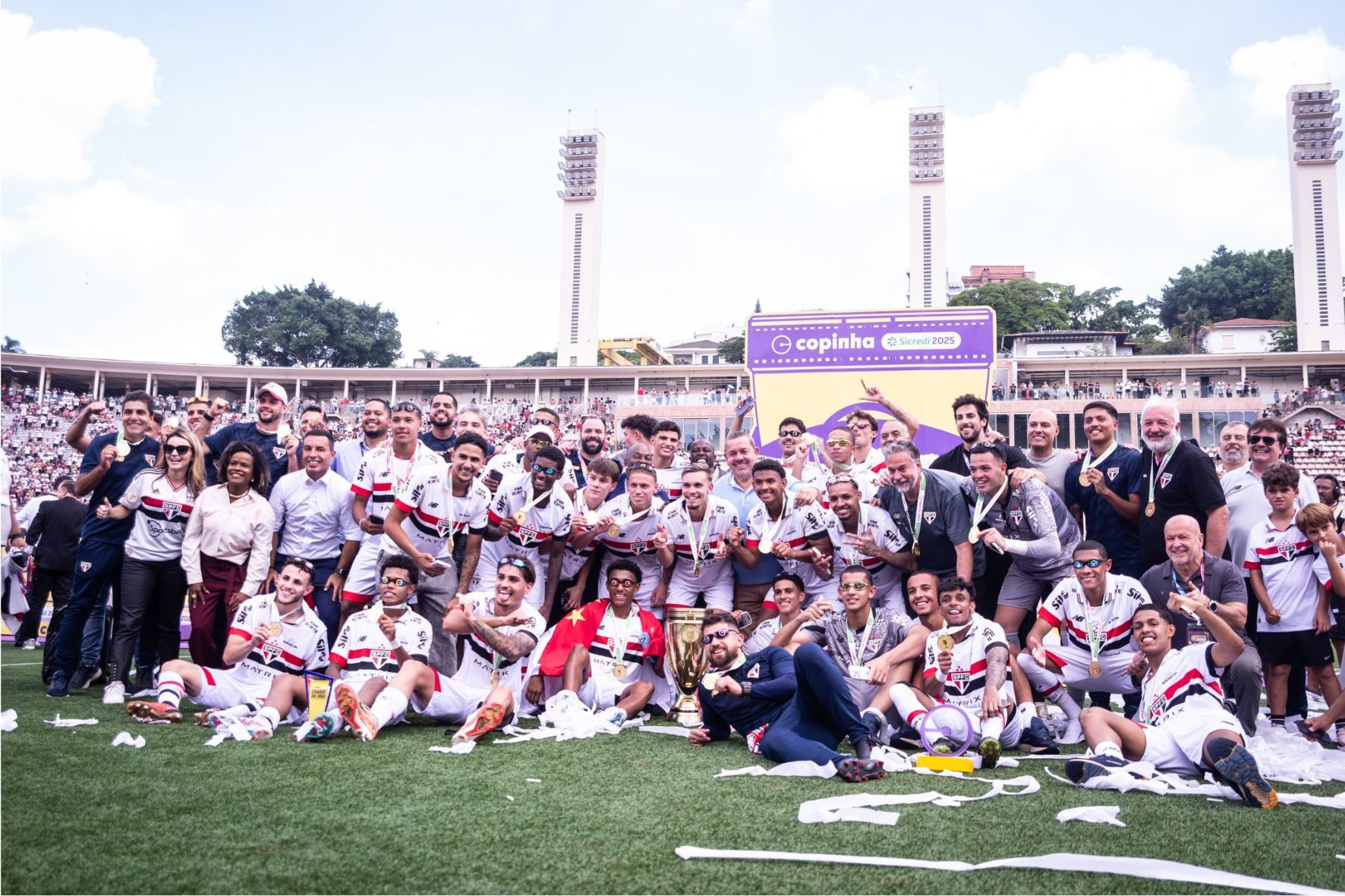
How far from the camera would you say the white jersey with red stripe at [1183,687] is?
524 centimetres

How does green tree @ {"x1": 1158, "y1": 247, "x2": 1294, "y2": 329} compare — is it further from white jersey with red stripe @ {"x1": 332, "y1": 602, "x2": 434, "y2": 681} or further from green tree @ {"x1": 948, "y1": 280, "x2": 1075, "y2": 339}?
white jersey with red stripe @ {"x1": 332, "y1": 602, "x2": 434, "y2": 681}

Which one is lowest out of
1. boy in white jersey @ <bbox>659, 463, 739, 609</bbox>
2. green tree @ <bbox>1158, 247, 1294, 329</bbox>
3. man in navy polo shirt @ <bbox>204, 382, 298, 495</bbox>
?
boy in white jersey @ <bbox>659, 463, 739, 609</bbox>

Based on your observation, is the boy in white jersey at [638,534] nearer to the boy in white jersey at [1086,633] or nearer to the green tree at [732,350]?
the boy in white jersey at [1086,633]

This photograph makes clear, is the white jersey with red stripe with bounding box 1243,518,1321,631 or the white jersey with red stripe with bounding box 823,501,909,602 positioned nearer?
the white jersey with red stripe with bounding box 1243,518,1321,631

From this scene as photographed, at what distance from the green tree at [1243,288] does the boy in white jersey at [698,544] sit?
241ft

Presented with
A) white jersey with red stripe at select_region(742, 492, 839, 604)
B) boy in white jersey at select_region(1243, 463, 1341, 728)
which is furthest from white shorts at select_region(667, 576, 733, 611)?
boy in white jersey at select_region(1243, 463, 1341, 728)

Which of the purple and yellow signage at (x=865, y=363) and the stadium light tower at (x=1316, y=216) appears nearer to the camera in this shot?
the purple and yellow signage at (x=865, y=363)

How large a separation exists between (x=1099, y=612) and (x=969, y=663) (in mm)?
1028

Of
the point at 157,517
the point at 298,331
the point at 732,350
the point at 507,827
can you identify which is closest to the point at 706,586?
the point at 507,827

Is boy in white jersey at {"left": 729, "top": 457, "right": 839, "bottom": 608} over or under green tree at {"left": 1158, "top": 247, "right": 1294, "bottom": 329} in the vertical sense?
under

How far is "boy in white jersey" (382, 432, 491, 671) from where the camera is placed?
6820mm

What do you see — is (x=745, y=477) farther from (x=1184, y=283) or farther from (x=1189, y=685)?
(x=1184, y=283)

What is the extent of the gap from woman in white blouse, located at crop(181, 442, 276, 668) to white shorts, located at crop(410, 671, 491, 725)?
1558 millimetres

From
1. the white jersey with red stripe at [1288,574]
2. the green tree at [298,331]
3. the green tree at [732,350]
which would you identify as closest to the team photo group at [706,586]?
the white jersey with red stripe at [1288,574]
